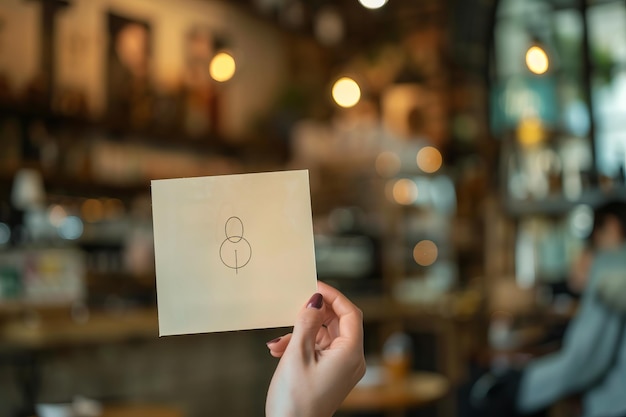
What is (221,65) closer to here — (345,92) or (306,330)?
(345,92)

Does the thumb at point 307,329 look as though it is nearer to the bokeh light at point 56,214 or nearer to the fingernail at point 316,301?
the fingernail at point 316,301

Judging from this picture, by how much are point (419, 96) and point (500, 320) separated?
10.5 feet

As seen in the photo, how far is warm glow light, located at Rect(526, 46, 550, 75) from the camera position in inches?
123

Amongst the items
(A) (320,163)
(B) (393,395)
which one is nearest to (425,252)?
(A) (320,163)

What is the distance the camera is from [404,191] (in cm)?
812

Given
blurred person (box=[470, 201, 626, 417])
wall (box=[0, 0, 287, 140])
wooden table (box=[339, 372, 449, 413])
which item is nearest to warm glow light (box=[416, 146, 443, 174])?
wall (box=[0, 0, 287, 140])

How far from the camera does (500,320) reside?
6.92 m

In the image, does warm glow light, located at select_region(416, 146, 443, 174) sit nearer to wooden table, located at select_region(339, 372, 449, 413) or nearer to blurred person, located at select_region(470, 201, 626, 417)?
wooden table, located at select_region(339, 372, 449, 413)

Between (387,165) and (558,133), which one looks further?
(558,133)

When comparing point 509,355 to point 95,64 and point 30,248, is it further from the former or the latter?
point 95,64

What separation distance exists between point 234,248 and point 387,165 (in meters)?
6.43

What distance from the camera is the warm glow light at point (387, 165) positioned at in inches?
285

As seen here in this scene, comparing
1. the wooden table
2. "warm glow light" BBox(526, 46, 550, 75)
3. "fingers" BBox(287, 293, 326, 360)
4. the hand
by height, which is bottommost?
the wooden table

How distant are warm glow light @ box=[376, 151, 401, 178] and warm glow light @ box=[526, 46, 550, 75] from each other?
13.3 feet
